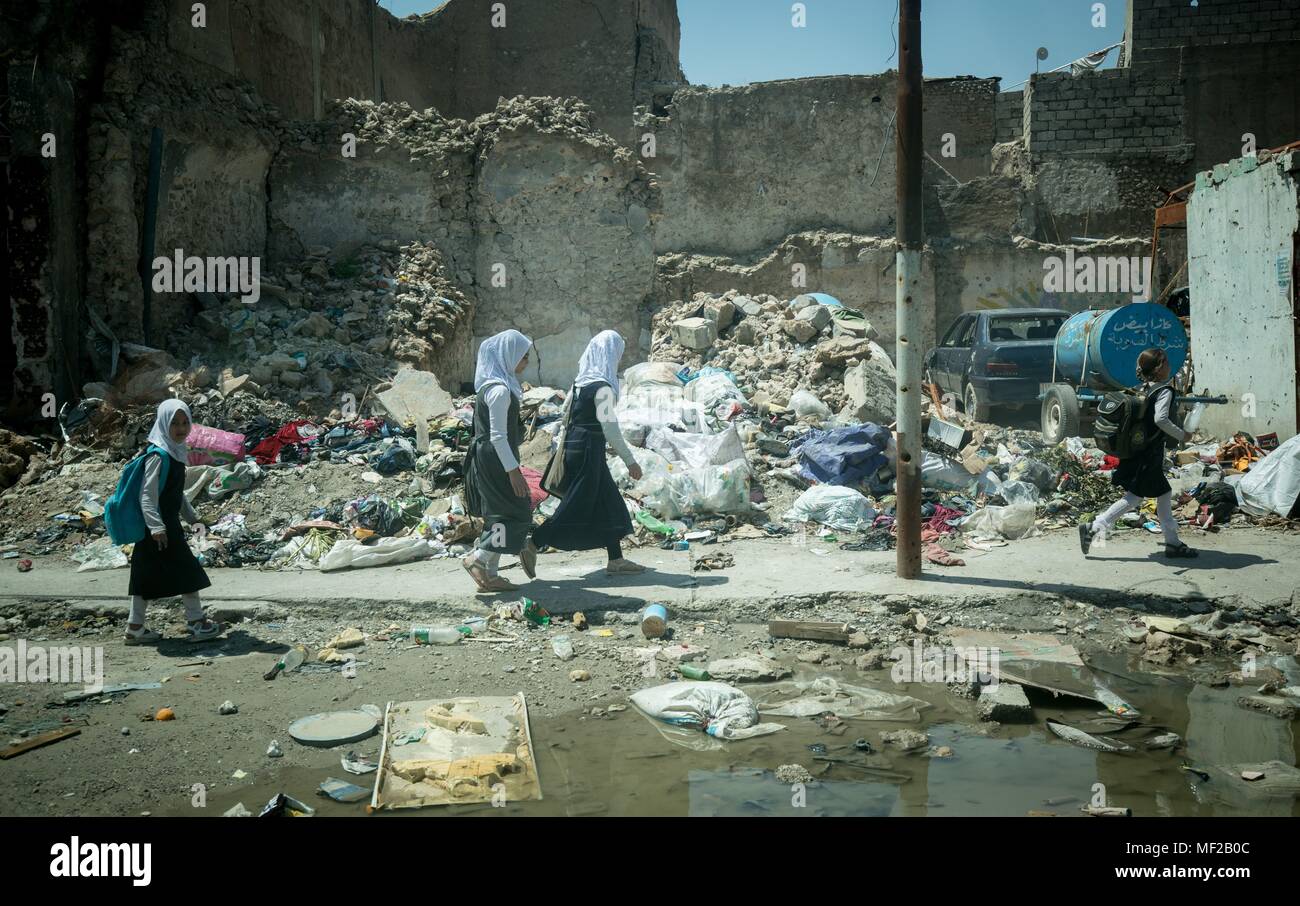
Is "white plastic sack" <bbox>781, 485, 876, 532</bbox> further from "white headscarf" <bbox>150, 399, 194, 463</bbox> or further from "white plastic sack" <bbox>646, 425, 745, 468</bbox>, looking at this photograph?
"white headscarf" <bbox>150, 399, 194, 463</bbox>

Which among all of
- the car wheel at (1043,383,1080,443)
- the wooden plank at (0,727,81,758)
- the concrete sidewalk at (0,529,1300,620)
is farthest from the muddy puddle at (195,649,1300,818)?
the car wheel at (1043,383,1080,443)

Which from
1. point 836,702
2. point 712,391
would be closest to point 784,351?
point 712,391

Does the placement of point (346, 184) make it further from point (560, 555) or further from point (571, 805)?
point (571, 805)

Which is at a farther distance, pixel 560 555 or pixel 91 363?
pixel 91 363

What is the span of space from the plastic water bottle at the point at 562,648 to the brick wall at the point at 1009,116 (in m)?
18.8

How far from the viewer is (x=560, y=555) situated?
7129 millimetres

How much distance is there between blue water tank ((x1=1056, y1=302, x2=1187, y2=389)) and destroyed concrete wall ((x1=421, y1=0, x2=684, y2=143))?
45.8 feet

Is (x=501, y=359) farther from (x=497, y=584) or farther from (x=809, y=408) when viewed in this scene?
(x=809, y=408)

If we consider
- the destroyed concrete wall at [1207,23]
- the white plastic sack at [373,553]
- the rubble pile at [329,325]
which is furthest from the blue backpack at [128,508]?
the destroyed concrete wall at [1207,23]

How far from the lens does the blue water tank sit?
9.98 meters

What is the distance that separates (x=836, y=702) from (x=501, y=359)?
2851 mm

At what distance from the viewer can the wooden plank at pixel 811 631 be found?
514 centimetres
